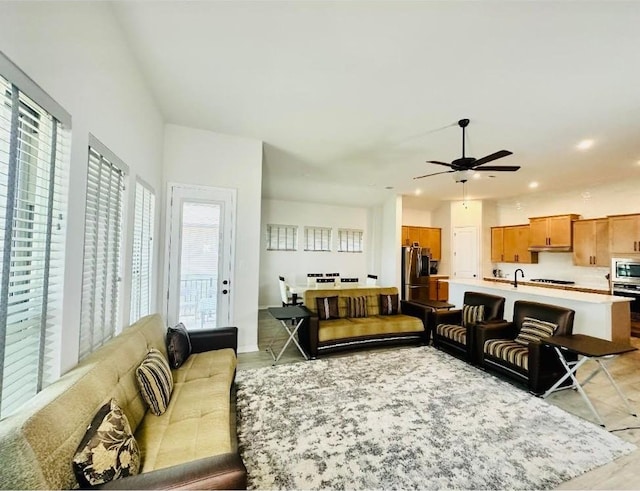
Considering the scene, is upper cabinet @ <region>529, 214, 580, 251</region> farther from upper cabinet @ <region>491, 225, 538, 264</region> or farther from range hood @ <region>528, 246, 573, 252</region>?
upper cabinet @ <region>491, 225, 538, 264</region>

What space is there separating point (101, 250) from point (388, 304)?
A: 390 centimetres

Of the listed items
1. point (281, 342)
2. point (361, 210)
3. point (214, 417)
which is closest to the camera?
point (214, 417)

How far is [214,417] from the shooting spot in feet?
5.69

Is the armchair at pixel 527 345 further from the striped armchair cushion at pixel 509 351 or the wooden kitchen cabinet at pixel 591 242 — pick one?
the wooden kitchen cabinet at pixel 591 242

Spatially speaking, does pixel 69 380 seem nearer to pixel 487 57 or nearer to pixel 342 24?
pixel 342 24

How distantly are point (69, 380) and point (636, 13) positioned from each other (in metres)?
3.97

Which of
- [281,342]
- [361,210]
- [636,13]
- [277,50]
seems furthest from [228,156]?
[361,210]

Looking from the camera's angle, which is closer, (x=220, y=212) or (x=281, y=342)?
(x=220, y=212)

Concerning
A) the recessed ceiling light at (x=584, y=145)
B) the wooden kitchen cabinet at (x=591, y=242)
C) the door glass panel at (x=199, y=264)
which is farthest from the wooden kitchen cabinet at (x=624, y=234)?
the door glass panel at (x=199, y=264)

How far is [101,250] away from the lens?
2.07m

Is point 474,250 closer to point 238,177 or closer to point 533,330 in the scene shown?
point 533,330

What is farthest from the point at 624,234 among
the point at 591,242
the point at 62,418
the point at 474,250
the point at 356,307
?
the point at 62,418

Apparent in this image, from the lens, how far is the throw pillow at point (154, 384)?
175 centimetres

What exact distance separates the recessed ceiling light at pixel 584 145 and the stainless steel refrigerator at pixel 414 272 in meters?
3.88
